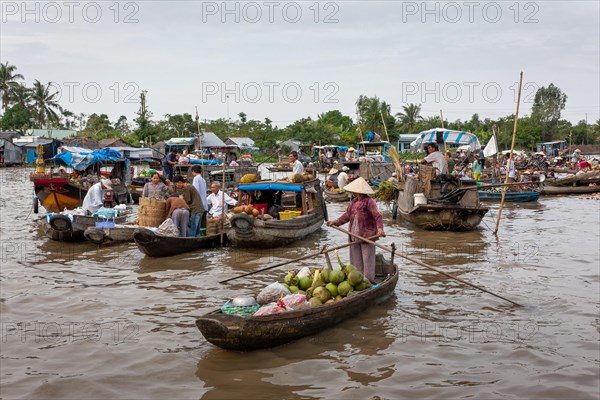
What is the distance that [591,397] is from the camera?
15.9 feet

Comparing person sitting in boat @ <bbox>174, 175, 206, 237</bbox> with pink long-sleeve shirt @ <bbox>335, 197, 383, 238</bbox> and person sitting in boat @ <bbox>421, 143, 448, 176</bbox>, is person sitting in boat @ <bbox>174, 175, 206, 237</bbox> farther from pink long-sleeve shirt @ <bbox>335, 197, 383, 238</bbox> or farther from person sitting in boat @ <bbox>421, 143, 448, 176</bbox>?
person sitting in boat @ <bbox>421, 143, 448, 176</bbox>

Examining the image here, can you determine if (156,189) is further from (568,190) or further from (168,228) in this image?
(568,190)

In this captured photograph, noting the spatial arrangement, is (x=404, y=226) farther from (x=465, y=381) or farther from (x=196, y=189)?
(x=465, y=381)

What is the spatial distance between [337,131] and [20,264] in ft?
152

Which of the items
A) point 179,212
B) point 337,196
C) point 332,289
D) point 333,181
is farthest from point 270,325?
point 333,181

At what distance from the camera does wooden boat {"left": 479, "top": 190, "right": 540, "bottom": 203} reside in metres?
19.7

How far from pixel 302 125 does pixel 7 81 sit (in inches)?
1160

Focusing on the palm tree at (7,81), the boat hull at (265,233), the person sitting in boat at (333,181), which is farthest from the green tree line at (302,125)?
the boat hull at (265,233)

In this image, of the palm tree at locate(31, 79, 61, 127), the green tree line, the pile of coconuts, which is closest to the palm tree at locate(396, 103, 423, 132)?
the green tree line

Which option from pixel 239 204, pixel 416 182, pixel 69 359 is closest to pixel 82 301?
pixel 69 359

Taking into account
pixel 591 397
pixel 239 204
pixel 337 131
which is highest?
pixel 337 131

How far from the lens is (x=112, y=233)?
36.6 ft

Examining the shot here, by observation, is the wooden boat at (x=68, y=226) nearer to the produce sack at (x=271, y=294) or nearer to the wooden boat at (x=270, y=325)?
the produce sack at (x=271, y=294)

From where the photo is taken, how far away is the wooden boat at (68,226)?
11711mm
